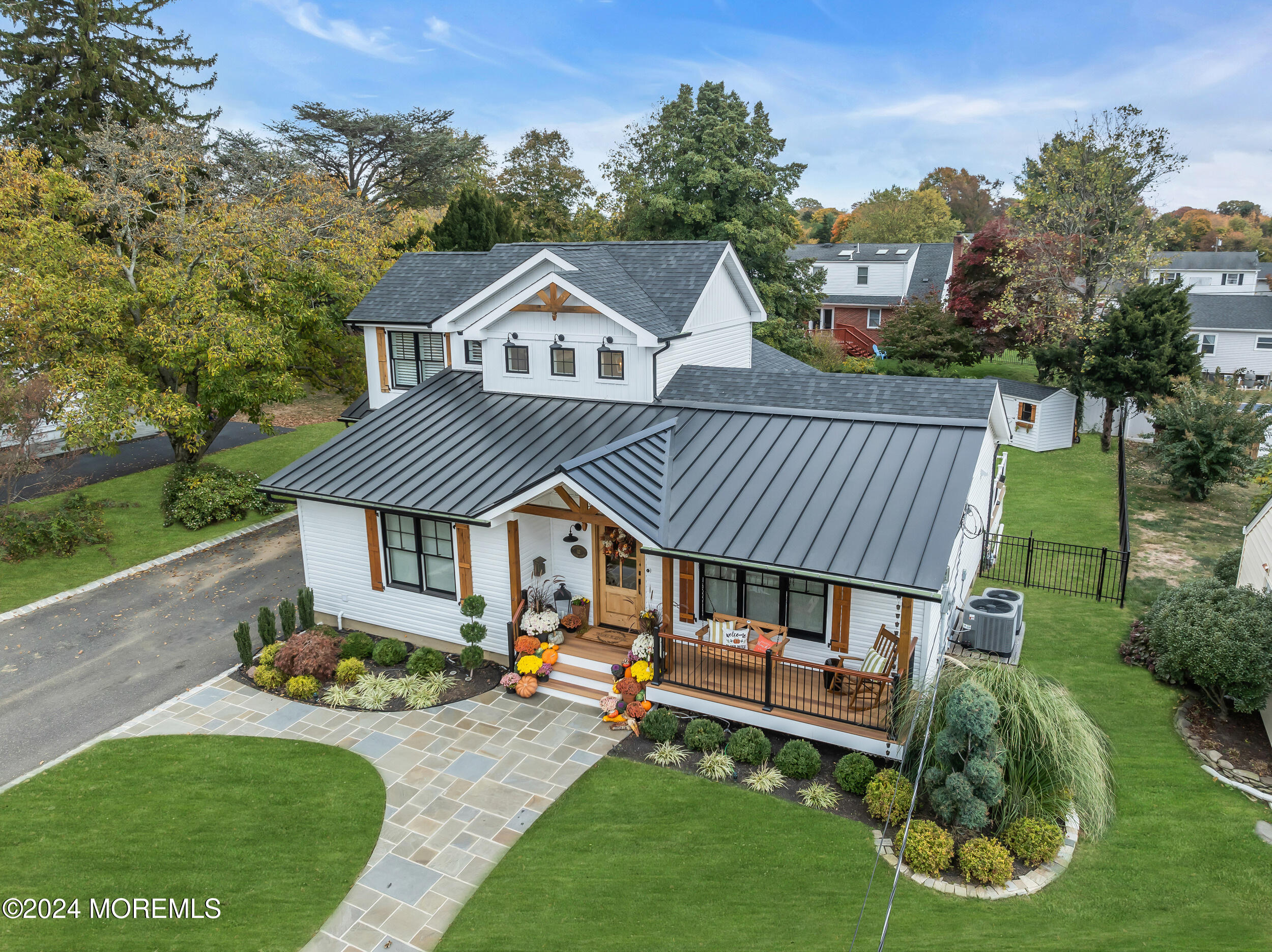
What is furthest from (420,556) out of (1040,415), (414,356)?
(1040,415)

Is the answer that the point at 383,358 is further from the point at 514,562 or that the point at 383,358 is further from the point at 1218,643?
the point at 1218,643

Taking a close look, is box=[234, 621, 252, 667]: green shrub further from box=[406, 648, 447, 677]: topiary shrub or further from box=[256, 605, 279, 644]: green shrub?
box=[406, 648, 447, 677]: topiary shrub

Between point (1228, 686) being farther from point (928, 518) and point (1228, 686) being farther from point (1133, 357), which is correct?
point (1133, 357)

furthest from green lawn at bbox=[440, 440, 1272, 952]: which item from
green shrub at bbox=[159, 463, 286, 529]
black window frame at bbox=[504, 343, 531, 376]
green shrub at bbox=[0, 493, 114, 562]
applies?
green shrub at bbox=[0, 493, 114, 562]

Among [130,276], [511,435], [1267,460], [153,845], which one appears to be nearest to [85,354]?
[130,276]

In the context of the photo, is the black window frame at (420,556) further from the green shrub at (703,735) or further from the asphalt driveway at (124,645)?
the green shrub at (703,735)
